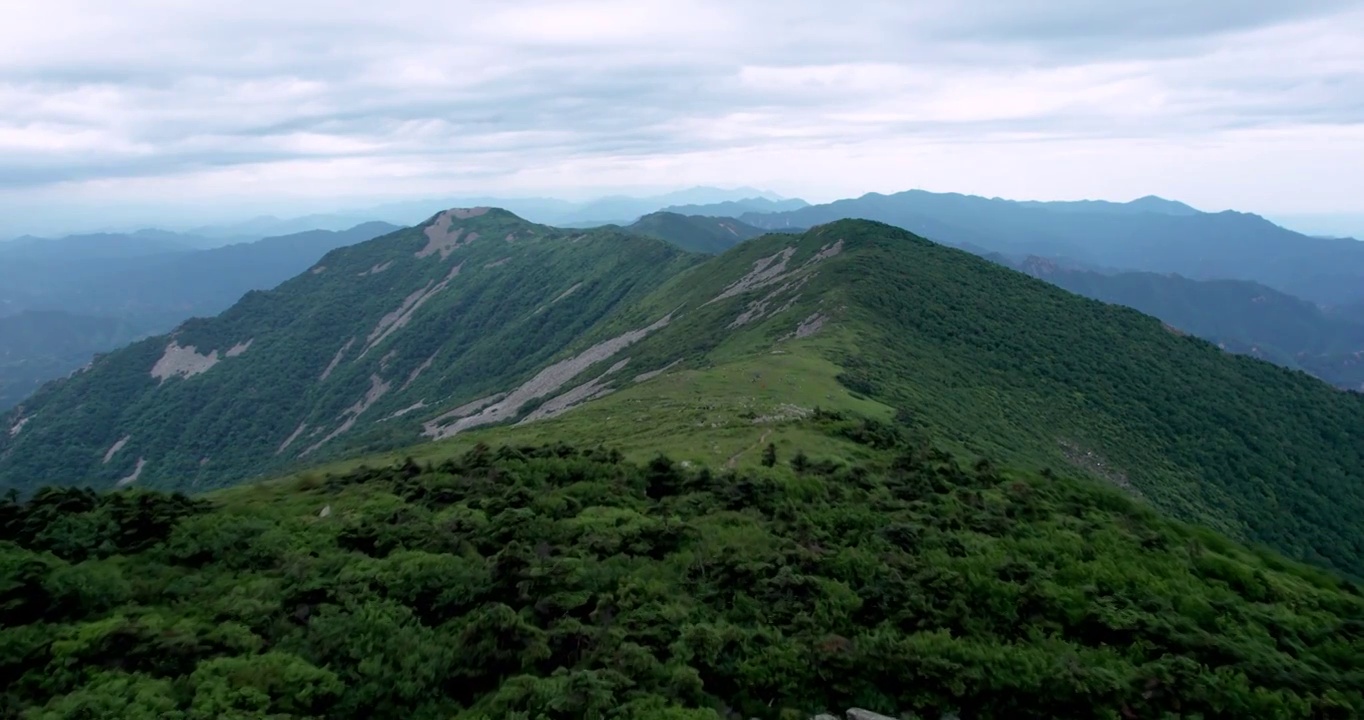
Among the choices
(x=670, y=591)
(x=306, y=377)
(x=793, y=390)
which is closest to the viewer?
(x=670, y=591)

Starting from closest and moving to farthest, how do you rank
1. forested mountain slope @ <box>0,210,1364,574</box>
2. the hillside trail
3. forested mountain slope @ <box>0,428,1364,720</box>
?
forested mountain slope @ <box>0,428,1364,720</box>
the hillside trail
forested mountain slope @ <box>0,210,1364,574</box>

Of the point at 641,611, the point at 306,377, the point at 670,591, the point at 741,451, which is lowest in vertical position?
the point at 306,377

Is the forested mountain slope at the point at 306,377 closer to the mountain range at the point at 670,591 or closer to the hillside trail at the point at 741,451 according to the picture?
the hillside trail at the point at 741,451

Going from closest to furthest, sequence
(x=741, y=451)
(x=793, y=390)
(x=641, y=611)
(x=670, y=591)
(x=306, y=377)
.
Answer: (x=641, y=611)
(x=670, y=591)
(x=741, y=451)
(x=793, y=390)
(x=306, y=377)

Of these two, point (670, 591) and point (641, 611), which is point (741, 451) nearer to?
point (670, 591)

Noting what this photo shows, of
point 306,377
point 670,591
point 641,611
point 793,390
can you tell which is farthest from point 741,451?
point 306,377

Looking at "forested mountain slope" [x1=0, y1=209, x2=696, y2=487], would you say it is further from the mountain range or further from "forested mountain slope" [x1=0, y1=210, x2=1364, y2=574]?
the mountain range

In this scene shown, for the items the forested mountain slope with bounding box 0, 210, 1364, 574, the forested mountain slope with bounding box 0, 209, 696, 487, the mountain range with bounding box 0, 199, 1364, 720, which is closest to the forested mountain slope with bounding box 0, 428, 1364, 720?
the mountain range with bounding box 0, 199, 1364, 720

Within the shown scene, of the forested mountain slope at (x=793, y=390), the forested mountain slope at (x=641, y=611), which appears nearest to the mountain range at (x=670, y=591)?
the forested mountain slope at (x=641, y=611)
